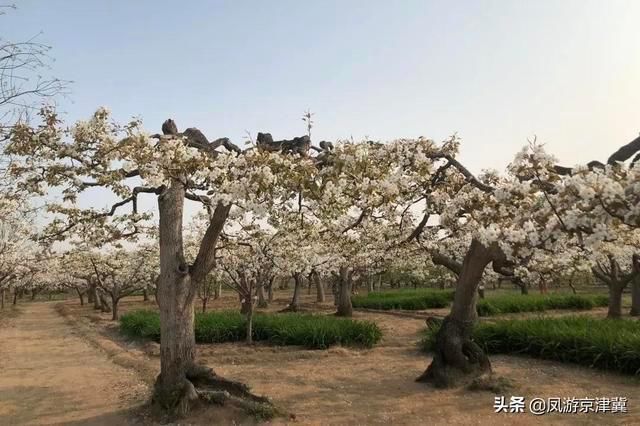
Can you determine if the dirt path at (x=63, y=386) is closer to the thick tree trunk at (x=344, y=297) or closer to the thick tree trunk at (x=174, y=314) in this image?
the thick tree trunk at (x=174, y=314)

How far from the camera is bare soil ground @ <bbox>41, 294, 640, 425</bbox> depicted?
795cm

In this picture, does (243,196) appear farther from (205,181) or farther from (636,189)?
(636,189)

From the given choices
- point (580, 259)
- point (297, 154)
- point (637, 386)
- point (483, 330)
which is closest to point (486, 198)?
point (297, 154)

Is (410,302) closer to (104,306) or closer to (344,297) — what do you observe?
(344,297)

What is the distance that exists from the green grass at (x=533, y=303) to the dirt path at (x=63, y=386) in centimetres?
1853

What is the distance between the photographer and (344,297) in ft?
82.8

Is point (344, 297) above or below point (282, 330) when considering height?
above

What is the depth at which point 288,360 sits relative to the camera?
13578 millimetres

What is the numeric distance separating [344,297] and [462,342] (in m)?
15.1

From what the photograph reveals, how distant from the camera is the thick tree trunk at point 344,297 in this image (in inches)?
987

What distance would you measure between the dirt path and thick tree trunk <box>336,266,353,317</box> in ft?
38.8

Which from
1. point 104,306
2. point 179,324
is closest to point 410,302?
point 104,306

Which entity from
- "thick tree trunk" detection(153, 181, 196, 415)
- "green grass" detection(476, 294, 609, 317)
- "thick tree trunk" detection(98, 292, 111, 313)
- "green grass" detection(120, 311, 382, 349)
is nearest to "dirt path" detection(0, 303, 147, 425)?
"thick tree trunk" detection(153, 181, 196, 415)

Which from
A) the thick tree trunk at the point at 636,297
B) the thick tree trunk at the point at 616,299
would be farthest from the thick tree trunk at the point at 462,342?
the thick tree trunk at the point at 636,297
